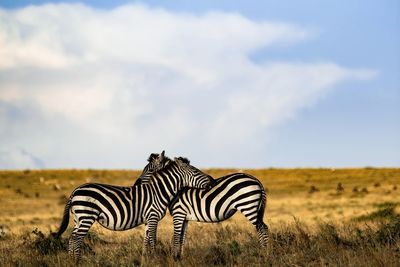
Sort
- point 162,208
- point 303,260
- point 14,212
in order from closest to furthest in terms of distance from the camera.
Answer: point 303,260
point 162,208
point 14,212

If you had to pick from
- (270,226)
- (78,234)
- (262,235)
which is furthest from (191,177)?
(270,226)

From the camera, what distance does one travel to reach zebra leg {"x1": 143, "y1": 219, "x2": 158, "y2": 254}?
1463cm

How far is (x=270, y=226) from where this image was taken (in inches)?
834

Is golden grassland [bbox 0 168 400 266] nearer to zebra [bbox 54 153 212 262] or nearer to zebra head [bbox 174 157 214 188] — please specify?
zebra [bbox 54 153 212 262]

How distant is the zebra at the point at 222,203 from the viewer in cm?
1524

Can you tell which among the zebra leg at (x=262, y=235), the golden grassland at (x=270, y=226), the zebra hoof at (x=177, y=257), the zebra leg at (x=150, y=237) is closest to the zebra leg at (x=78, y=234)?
the golden grassland at (x=270, y=226)

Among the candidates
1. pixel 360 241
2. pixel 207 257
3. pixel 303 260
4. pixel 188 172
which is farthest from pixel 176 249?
pixel 360 241

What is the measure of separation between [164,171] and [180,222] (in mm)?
1196

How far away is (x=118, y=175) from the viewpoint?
6819 cm

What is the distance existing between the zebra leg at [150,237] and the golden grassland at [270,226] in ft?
0.99

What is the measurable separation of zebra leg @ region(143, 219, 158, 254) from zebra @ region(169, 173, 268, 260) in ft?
1.78

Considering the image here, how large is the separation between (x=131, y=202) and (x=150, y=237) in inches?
37.5

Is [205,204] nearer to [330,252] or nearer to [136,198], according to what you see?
[136,198]

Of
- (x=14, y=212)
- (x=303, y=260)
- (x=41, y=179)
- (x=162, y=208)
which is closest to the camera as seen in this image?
(x=303, y=260)
